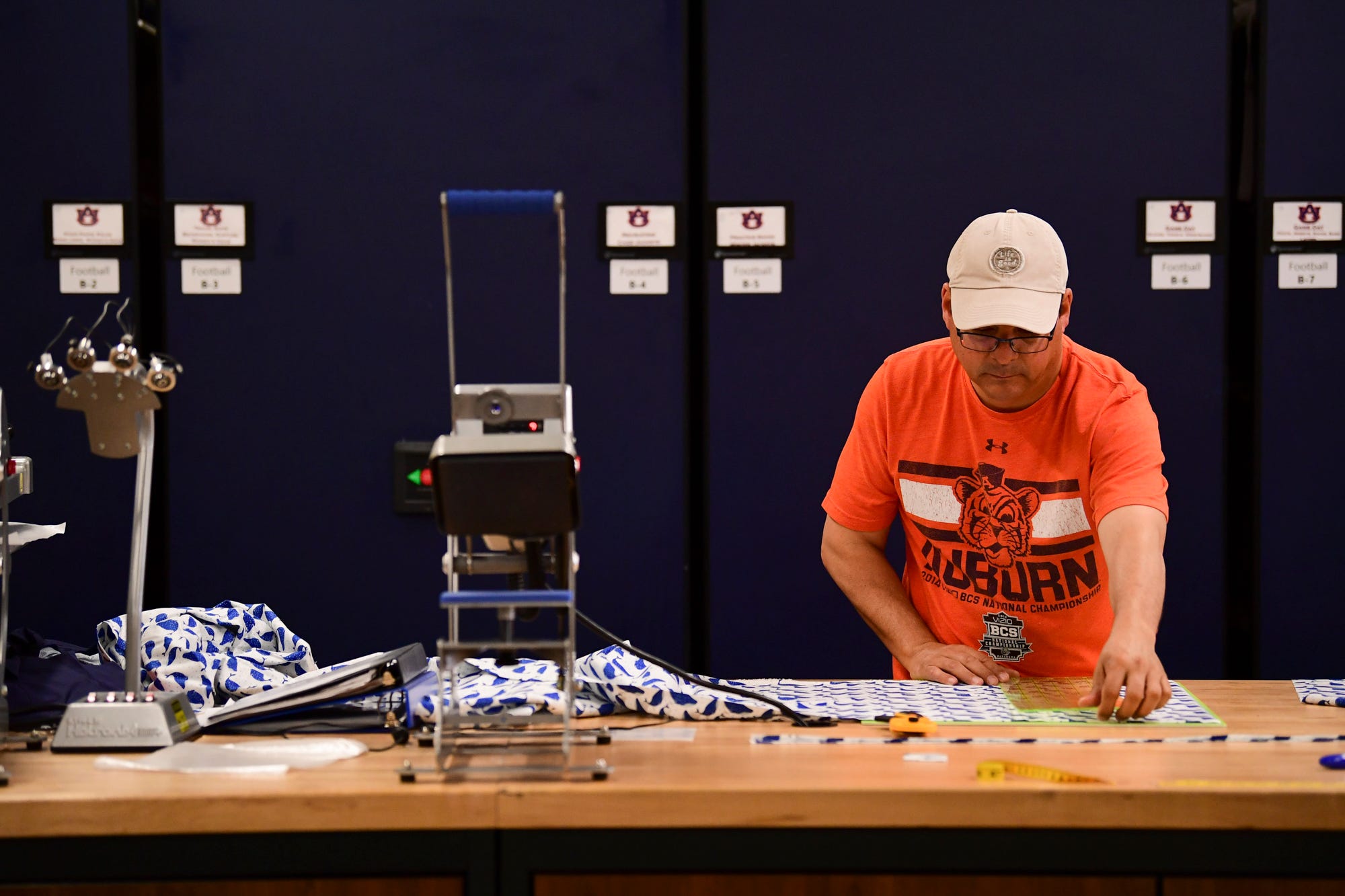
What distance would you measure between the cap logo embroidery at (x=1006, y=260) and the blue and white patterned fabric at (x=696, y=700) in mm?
600

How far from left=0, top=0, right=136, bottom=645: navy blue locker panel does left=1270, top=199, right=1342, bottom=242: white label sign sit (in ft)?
8.32

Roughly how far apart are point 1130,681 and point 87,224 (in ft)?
7.66

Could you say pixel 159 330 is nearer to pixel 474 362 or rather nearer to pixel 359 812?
pixel 474 362

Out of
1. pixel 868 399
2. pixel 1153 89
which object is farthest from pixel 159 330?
pixel 1153 89

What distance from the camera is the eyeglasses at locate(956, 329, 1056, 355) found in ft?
5.93

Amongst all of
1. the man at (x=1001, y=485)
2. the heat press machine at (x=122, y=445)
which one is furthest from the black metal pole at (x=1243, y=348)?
the heat press machine at (x=122, y=445)

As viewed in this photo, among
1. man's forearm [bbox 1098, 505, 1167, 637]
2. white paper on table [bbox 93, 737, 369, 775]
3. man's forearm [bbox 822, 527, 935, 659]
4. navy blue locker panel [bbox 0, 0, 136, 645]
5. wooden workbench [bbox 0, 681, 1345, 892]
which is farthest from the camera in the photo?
navy blue locker panel [bbox 0, 0, 136, 645]

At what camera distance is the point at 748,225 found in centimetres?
274

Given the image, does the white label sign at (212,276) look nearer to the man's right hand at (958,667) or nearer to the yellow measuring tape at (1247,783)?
the man's right hand at (958,667)

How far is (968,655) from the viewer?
1.81 metres

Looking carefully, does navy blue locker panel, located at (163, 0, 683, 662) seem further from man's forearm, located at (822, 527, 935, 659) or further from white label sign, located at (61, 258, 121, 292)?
man's forearm, located at (822, 527, 935, 659)

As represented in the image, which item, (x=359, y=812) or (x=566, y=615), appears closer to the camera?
(x=359, y=812)

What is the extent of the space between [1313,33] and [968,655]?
5.91 feet

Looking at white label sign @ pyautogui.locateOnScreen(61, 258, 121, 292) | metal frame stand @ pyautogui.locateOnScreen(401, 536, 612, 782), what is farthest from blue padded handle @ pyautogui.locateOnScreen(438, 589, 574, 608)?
white label sign @ pyautogui.locateOnScreen(61, 258, 121, 292)
